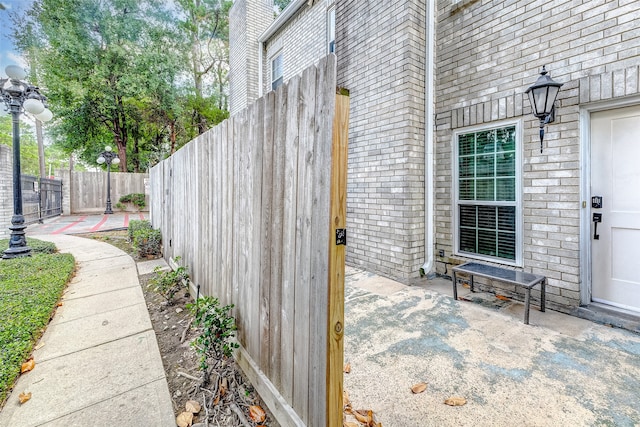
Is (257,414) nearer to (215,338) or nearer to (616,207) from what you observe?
A: (215,338)

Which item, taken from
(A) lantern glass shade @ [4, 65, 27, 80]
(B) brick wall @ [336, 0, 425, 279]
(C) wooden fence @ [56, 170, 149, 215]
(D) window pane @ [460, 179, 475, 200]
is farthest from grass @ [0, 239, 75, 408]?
(C) wooden fence @ [56, 170, 149, 215]

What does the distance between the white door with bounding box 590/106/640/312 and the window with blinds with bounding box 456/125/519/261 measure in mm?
716

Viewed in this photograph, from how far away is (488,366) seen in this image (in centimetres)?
218

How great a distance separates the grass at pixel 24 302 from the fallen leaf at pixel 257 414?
5.02 feet

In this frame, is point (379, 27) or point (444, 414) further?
point (379, 27)

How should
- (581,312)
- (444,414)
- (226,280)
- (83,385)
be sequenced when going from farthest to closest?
(581,312) < (226,280) < (83,385) < (444,414)

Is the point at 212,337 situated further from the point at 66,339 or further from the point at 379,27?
the point at 379,27

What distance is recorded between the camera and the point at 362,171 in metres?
4.82

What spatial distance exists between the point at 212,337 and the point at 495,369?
204 cm

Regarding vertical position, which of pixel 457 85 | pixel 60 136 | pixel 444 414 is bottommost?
pixel 444 414

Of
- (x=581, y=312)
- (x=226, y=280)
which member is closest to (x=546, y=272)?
(x=581, y=312)

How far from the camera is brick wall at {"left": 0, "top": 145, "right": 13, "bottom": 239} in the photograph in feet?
20.1

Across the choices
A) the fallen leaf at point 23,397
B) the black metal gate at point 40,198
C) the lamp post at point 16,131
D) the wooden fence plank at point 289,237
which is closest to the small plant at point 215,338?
the wooden fence plank at point 289,237

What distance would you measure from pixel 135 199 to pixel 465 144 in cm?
1648
